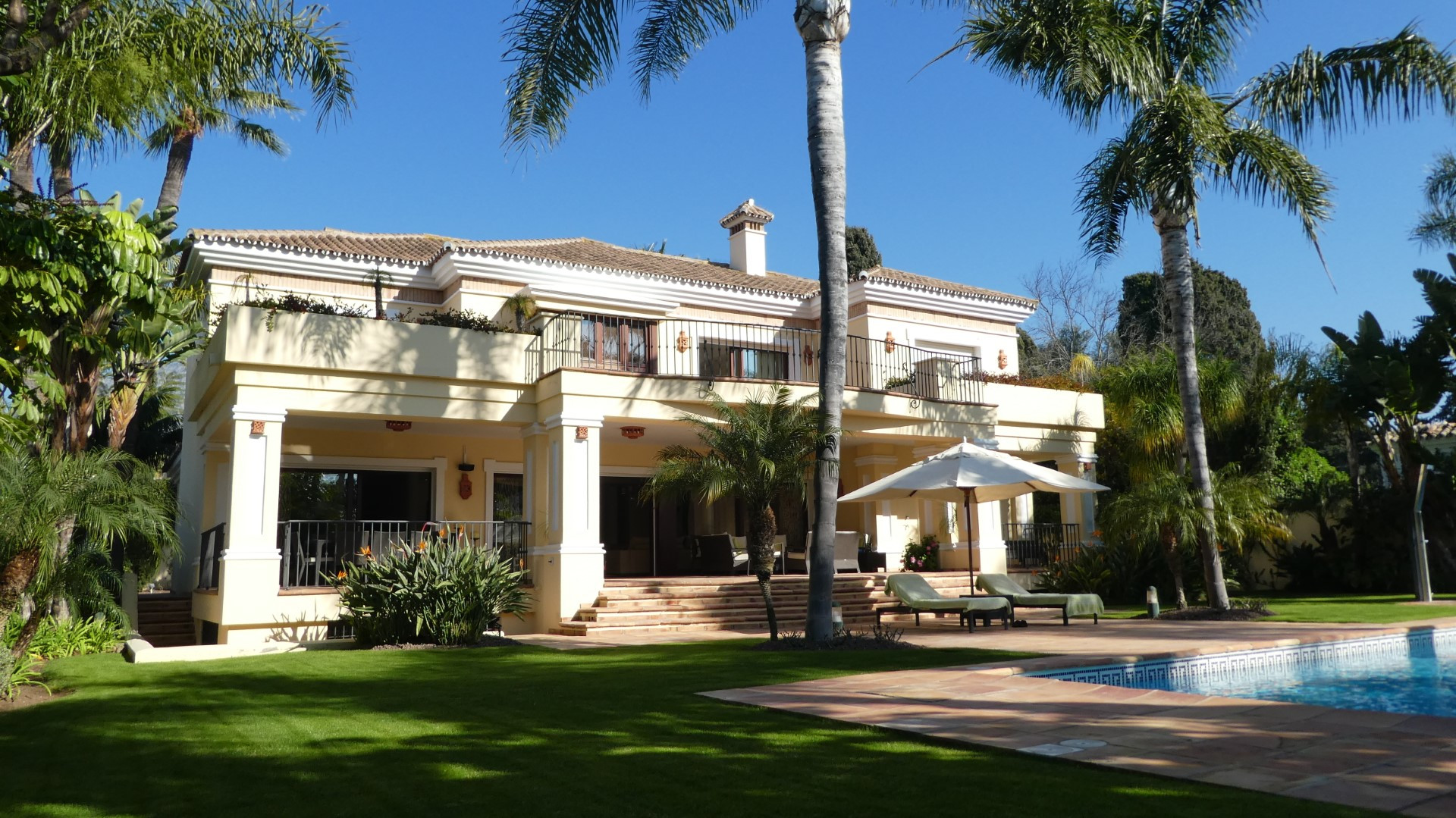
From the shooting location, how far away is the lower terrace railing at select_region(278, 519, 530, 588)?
620 inches

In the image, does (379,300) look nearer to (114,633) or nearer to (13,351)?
(114,633)

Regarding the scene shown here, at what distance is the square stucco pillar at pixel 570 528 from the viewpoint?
16.5m

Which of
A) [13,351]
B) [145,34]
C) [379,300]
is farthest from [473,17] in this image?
Answer: [13,351]

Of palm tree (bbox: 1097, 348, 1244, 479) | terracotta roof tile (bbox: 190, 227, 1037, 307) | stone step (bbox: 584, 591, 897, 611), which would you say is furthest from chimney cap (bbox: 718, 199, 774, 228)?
stone step (bbox: 584, 591, 897, 611)

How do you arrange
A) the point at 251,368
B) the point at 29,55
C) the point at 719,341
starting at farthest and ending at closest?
the point at 719,341, the point at 251,368, the point at 29,55

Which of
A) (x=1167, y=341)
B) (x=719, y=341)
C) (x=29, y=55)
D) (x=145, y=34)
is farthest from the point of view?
(x=1167, y=341)

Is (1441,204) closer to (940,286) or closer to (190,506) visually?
(940,286)

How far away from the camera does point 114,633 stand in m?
14.2

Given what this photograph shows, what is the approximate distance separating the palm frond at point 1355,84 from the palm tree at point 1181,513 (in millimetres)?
5737

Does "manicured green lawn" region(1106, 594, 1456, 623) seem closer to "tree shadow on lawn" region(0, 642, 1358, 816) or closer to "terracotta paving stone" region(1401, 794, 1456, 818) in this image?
"tree shadow on lawn" region(0, 642, 1358, 816)

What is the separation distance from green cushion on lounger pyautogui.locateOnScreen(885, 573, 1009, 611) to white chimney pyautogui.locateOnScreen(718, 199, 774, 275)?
12.6 m

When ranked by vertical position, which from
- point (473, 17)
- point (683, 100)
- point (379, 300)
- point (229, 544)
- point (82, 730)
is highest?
point (473, 17)

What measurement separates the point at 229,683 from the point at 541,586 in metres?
7.73

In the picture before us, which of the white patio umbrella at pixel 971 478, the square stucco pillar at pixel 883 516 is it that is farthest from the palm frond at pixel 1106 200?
the square stucco pillar at pixel 883 516
